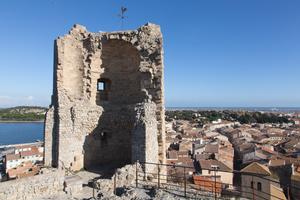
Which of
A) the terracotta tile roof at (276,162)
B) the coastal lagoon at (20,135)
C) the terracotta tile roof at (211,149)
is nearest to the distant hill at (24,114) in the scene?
the coastal lagoon at (20,135)

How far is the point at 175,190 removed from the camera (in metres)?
9.32

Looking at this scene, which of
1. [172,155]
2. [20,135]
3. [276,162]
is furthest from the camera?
[20,135]

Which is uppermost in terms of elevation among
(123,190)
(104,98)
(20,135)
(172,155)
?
(104,98)

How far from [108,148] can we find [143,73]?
3.91 m

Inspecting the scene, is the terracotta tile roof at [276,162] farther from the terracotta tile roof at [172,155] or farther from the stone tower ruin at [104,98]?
the stone tower ruin at [104,98]

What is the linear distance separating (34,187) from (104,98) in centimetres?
618

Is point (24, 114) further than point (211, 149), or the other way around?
point (24, 114)

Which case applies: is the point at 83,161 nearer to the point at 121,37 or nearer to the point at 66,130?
the point at 66,130

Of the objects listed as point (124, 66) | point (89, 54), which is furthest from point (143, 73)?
point (89, 54)

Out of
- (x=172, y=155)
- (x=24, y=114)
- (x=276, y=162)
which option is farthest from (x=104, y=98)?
(x=24, y=114)

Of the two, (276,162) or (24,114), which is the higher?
(24,114)

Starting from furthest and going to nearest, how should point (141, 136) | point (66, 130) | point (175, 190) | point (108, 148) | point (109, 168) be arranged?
point (108, 148), point (109, 168), point (66, 130), point (141, 136), point (175, 190)

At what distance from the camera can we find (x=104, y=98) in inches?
575

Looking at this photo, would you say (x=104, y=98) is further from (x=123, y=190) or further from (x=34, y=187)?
(x=123, y=190)
